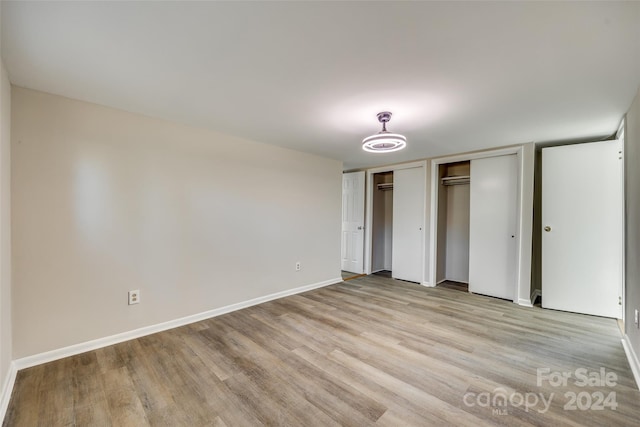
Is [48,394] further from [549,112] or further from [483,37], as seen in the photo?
[549,112]

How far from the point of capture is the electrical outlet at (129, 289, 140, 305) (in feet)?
8.25

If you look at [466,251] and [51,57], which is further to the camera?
[466,251]

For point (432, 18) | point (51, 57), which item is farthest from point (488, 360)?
point (51, 57)

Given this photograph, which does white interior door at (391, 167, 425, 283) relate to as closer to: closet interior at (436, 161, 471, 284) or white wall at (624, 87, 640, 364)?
closet interior at (436, 161, 471, 284)

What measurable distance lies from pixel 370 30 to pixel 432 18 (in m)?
0.30

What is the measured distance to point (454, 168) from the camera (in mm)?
4734

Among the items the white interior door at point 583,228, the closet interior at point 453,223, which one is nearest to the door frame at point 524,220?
the white interior door at point 583,228

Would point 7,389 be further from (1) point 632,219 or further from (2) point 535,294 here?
(2) point 535,294

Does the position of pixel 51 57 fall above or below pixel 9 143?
above

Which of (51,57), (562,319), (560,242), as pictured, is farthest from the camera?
(560,242)

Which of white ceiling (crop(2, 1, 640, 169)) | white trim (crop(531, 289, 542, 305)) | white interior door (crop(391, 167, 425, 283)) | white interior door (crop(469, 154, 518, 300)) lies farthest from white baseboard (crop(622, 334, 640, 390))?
white interior door (crop(391, 167, 425, 283))

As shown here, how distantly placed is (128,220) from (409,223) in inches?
160

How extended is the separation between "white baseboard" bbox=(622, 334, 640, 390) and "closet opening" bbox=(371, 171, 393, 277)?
3111 millimetres

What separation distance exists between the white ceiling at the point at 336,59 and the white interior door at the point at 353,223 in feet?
8.76
